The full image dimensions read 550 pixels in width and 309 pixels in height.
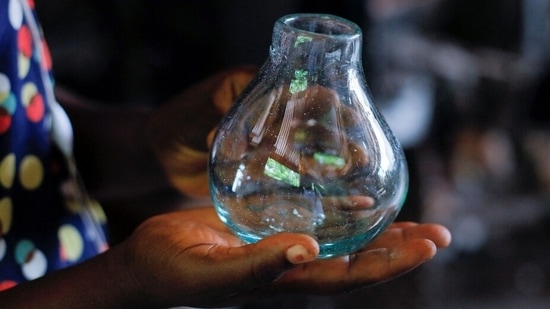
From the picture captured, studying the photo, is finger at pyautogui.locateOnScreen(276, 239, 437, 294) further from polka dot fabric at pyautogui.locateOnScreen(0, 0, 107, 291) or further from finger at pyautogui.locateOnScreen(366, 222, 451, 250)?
polka dot fabric at pyautogui.locateOnScreen(0, 0, 107, 291)

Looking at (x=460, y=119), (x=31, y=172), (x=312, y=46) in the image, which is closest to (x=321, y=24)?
(x=312, y=46)

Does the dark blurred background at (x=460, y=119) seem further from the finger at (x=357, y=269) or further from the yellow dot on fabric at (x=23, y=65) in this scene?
the finger at (x=357, y=269)

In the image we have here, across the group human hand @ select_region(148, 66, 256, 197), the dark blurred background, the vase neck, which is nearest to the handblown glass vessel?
the vase neck

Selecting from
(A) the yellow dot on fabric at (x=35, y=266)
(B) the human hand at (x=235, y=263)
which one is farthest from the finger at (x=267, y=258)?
(A) the yellow dot on fabric at (x=35, y=266)

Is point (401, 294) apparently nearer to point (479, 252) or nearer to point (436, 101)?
point (479, 252)

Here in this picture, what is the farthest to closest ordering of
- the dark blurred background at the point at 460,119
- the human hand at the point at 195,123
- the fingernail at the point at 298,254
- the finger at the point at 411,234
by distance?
the dark blurred background at the point at 460,119 → the human hand at the point at 195,123 → the finger at the point at 411,234 → the fingernail at the point at 298,254

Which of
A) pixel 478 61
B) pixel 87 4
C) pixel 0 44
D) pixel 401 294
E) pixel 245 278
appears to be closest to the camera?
pixel 245 278

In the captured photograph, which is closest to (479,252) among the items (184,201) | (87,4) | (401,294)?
(401,294)
